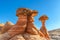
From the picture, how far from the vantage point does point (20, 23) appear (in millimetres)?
16250

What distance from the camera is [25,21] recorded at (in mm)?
16453

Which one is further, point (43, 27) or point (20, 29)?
point (43, 27)

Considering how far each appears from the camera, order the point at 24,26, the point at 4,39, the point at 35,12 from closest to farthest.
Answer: the point at 4,39
the point at 24,26
the point at 35,12

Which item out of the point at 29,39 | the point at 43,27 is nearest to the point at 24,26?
the point at 29,39

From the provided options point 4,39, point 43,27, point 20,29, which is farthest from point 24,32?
point 43,27

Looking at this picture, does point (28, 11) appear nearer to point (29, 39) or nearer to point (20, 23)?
point (20, 23)

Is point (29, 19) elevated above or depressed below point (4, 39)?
above

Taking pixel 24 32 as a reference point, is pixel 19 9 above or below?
above

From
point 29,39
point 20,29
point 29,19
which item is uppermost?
point 29,19

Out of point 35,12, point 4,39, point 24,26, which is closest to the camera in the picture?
point 4,39

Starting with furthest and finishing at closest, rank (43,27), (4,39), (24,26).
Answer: (43,27) < (24,26) < (4,39)

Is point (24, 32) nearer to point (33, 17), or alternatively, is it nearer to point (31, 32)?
point (31, 32)

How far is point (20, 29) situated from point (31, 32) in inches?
48.3

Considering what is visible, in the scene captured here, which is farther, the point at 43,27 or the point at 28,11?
the point at 43,27
